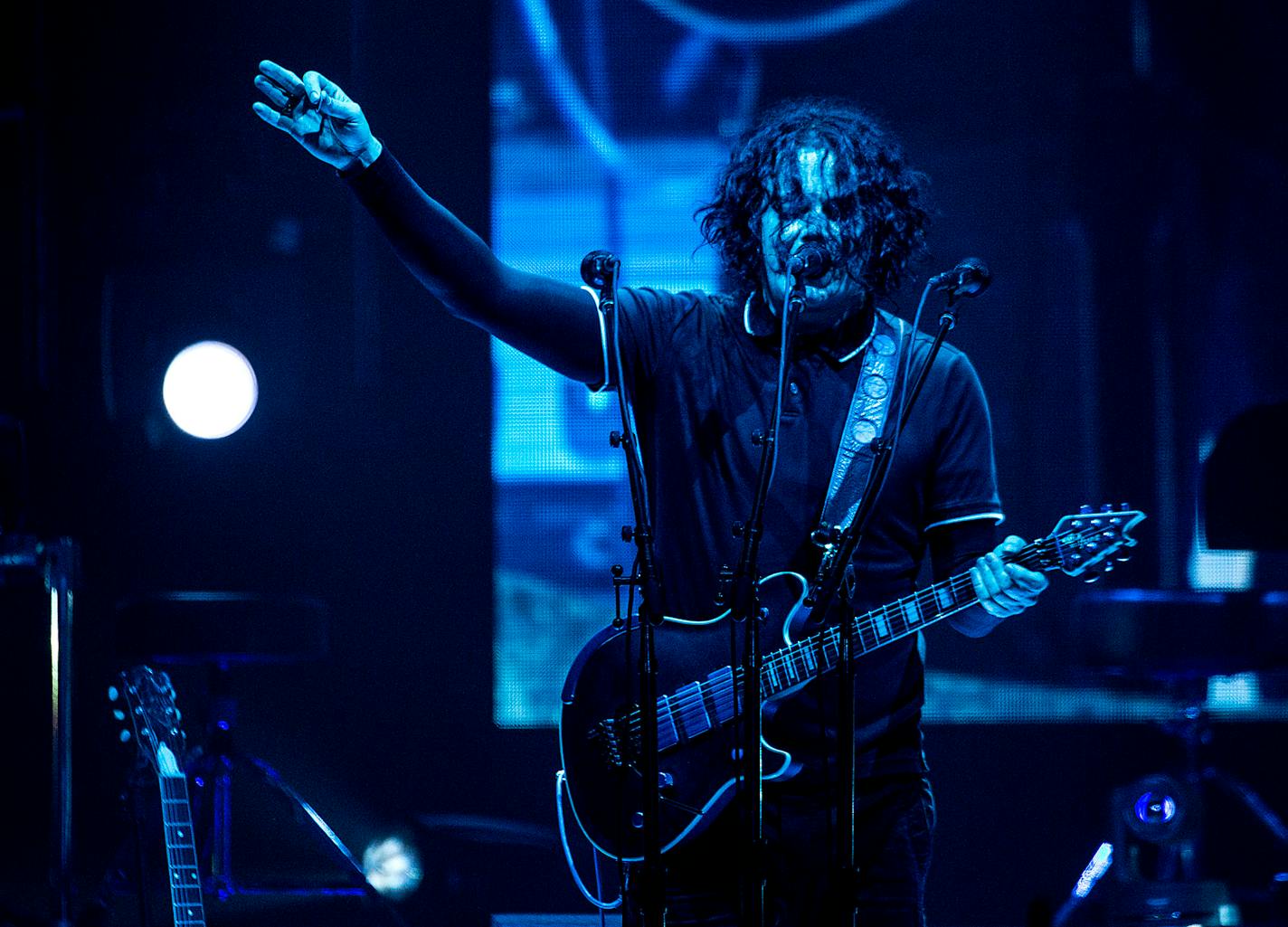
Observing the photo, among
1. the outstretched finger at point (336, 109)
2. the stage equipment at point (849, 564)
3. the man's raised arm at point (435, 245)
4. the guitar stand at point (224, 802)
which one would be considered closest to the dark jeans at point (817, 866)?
the stage equipment at point (849, 564)

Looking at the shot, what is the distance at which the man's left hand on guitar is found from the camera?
2.83 metres

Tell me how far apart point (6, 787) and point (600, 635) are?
3.80 meters

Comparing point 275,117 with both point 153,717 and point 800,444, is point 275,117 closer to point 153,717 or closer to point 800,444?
point 800,444

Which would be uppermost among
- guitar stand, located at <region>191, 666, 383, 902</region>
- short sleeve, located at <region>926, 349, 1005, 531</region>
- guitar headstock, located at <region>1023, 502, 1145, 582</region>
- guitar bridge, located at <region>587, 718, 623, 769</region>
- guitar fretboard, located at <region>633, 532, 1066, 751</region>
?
short sleeve, located at <region>926, 349, 1005, 531</region>

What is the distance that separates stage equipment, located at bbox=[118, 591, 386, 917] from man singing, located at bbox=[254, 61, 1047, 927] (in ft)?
8.15

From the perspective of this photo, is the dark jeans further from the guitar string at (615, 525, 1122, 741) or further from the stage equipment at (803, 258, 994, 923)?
the guitar string at (615, 525, 1122, 741)

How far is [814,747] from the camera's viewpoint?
286 cm

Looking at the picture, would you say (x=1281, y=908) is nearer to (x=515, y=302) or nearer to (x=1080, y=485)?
(x=1080, y=485)

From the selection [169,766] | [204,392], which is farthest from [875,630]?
[204,392]

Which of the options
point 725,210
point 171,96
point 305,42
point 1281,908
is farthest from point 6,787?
point 1281,908

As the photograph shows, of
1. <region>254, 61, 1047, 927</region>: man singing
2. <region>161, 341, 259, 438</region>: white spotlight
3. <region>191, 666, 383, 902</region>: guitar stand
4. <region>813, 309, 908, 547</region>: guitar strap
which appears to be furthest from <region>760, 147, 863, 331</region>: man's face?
<region>161, 341, 259, 438</region>: white spotlight

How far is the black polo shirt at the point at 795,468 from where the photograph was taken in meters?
2.91

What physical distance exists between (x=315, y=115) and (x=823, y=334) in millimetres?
1166

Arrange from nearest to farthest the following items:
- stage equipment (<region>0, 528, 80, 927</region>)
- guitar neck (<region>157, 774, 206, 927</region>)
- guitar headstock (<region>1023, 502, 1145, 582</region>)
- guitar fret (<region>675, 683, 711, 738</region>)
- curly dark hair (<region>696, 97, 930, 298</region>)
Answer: guitar headstock (<region>1023, 502, 1145, 582</region>)
guitar fret (<region>675, 683, 711, 738</region>)
curly dark hair (<region>696, 97, 930, 298</region>)
guitar neck (<region>157, 774, 206, 927</region>)
stage equipment (<region>0, 528, 80, 927</region>)
